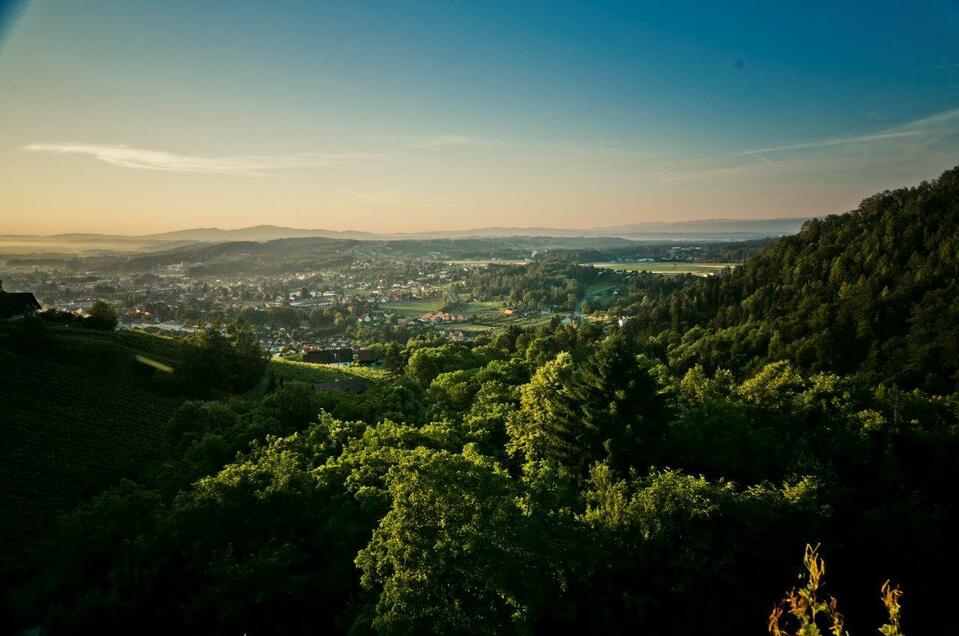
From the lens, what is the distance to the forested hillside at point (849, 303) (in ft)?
147

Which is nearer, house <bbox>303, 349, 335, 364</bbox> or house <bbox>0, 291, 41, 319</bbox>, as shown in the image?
house <bbox>0, 291, 41, 319</bbox>

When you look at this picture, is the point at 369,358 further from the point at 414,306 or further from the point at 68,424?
the point at 414,306

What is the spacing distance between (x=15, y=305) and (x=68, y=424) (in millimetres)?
27612

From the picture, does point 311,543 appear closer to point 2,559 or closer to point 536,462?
point 536,462

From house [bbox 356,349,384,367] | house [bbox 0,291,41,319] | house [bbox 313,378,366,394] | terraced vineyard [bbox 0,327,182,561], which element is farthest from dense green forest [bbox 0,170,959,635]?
house [bbox 356,349,384,367]

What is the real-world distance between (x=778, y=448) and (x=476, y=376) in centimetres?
1880

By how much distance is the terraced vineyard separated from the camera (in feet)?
75.9

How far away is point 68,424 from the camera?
2928 centimetres

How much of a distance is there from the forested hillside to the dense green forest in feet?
28.2

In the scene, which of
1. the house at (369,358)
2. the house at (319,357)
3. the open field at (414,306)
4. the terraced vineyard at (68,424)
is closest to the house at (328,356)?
the house at (319,357)

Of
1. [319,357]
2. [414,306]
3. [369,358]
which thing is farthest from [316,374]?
[414,306]

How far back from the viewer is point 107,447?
93.3 ft

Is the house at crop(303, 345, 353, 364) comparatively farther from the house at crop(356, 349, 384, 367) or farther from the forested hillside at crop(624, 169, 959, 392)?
the forested hillside at crop(624, 169, 959, 392)

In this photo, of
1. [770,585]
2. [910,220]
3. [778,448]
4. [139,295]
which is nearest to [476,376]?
[778,448]
